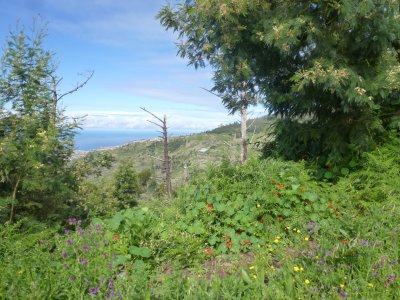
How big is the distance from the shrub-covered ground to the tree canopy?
2.15 ft

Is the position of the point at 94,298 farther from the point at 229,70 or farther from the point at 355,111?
the point at 355,111

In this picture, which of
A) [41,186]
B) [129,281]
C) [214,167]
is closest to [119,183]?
[41,186]

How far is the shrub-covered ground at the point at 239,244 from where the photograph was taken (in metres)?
2.90

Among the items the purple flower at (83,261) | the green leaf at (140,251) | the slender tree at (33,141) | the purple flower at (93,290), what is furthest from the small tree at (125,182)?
the purple flower at (93,290)

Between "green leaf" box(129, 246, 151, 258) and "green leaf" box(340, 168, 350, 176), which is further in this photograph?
"green leaf" box(340, 168, 350, 176)

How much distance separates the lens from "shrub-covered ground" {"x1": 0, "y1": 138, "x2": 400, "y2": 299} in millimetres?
2898

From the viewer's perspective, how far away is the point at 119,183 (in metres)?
38.0

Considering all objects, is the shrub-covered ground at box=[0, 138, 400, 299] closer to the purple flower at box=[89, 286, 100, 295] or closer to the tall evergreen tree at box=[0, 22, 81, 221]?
the purple flower at box=[89, 286, 100, 295]

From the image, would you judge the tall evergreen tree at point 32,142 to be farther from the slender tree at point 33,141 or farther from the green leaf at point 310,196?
the green leaf at point 310,196

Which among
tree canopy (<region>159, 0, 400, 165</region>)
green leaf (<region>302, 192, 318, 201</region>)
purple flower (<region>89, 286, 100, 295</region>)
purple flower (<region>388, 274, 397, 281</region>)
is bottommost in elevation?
purple flower (<region>388, 274, 397, 281</region>)

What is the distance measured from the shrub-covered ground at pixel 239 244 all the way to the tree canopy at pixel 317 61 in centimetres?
66

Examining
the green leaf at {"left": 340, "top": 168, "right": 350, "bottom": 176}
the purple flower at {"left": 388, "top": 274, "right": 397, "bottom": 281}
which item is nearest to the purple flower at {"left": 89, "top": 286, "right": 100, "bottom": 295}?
the purple flower at {"left": 388, "top": 274, "right": 397, "bottom": 281}

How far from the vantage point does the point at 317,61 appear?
510 cm

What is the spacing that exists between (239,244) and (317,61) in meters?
3.03
